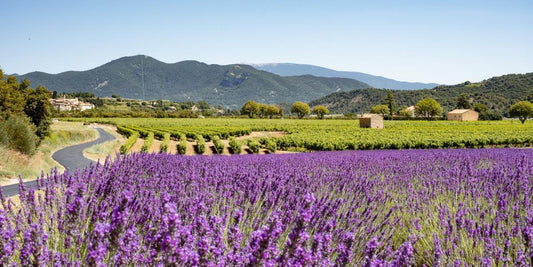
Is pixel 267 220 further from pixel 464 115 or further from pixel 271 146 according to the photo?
pixel 464 115

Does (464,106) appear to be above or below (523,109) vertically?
Result: above

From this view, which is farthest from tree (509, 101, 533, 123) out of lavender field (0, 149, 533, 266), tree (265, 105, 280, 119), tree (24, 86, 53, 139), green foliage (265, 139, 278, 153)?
lavender field (0, 149, 533, 266)

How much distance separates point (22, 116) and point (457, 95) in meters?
109

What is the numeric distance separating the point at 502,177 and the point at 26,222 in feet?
16.8

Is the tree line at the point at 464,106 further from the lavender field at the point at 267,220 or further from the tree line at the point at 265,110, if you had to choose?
the lavender field at the point at 267,220

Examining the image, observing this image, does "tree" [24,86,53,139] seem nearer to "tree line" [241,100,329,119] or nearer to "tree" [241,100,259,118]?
"tree" [241,100,259,118]

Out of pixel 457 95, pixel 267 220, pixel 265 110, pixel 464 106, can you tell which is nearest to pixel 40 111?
pixel 267 220

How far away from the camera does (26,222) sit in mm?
2918

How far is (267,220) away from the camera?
3.30m

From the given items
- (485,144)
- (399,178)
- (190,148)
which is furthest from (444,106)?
(399,178)

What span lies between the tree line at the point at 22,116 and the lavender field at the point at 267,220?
14.1m

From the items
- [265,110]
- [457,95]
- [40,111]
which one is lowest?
[265,110]

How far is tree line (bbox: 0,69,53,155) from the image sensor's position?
57.8ft

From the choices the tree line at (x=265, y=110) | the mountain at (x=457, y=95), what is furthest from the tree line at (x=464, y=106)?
the tree line at (x=265, y=110)
